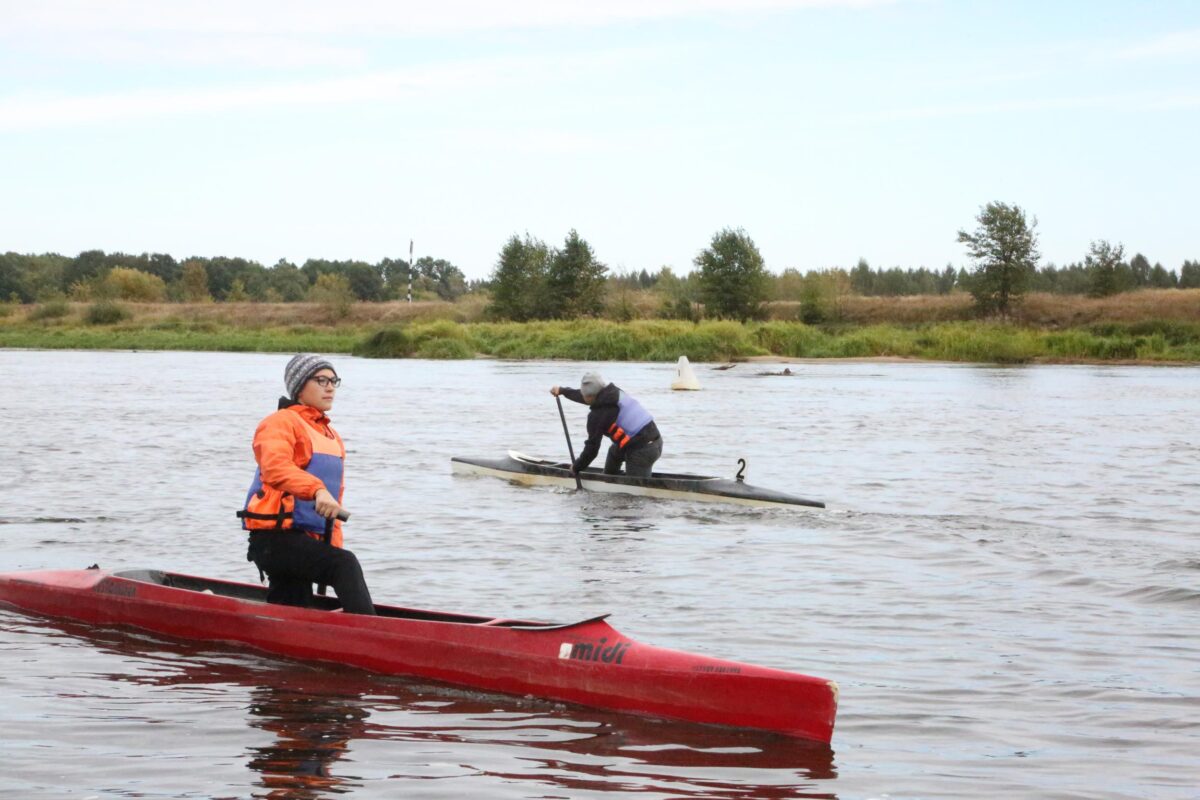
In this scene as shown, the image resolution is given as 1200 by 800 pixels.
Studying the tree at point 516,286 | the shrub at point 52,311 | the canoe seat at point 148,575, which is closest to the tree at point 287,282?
the shrub at point 52,311

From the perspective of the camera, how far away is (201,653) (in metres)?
7.58

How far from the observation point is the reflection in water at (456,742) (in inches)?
214

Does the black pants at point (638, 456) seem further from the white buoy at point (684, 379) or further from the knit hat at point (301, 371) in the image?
the white buoy at point (684, 379)

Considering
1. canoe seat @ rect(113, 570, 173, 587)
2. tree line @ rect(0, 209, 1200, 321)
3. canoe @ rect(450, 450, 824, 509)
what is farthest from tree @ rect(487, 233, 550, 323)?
canoe seat @ rect(113, 570, 173, 587)

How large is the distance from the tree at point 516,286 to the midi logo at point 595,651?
66323 millimetres

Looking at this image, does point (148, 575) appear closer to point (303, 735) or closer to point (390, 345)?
point (303, 735)

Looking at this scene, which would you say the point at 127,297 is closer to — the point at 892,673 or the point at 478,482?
the point at 478,482

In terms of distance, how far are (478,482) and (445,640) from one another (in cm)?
915

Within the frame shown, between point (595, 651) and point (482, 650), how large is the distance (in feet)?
2.04

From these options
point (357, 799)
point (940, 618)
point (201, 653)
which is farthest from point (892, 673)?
point (201, 653)

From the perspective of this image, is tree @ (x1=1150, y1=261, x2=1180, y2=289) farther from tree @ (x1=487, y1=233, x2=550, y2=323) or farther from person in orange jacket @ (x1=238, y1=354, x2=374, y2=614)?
person in orange jacket @ (x1=238, y1=354, x2=374, y2=614)

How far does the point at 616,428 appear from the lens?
1391cm

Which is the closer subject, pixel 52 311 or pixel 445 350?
pixel 445 350

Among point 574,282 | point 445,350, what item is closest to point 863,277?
point 574,282
